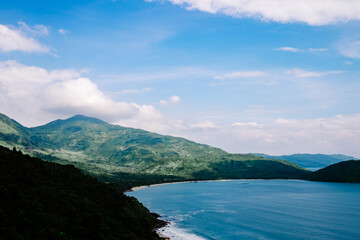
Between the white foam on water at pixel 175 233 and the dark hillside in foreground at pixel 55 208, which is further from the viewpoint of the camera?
the white foam on water at pixel 175 233

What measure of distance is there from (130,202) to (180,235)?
33.8 m

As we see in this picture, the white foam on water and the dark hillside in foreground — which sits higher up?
the dark hillside in foreground

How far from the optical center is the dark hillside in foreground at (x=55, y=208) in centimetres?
6919

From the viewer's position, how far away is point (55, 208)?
85125 mm

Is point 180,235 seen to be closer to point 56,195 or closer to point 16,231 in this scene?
point 56,195

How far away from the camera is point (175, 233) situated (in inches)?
5349

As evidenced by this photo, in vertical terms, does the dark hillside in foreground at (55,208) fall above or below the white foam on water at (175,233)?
above

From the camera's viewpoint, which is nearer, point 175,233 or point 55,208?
point 55,208

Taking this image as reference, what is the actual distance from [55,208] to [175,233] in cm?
7023

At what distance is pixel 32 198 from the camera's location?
8462 cm

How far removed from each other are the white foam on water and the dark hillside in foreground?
13.3m

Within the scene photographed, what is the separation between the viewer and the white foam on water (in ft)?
422

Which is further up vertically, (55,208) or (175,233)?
(55,208)

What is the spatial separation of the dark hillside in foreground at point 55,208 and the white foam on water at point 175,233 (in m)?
13.3
